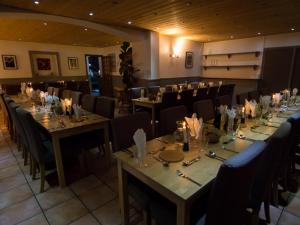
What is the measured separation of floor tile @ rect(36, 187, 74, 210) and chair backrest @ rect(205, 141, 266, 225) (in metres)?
1.63

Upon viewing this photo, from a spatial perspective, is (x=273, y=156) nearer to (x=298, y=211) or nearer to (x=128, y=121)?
(x=298, y=211)

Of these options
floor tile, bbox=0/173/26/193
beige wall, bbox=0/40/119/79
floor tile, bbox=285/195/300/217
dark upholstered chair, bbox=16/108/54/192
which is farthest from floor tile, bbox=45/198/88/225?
beige wall, bbox=0/40/119/79

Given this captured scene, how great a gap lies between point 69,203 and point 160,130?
1.22 meters

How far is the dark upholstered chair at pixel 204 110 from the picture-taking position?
2439 mm

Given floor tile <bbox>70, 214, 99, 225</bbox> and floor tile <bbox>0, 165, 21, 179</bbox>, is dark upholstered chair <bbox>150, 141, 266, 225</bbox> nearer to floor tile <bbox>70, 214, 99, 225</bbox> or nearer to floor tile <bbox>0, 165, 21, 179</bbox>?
floor tile <bbox>70, 214, 99, 225</bbox>

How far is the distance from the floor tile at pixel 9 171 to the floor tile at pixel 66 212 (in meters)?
1.08

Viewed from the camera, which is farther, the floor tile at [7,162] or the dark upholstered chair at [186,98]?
the dark upholstered chair at [186,98]

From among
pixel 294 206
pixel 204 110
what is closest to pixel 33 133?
pixel 204 110

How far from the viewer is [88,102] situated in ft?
10.8

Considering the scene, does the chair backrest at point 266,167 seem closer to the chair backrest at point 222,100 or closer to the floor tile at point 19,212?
the chair backrest at point 222,100

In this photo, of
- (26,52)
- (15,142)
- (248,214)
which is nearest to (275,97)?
(248,214)

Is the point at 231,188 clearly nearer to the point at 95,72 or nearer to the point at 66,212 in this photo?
the point at 66,212

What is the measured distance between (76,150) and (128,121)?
0.95m

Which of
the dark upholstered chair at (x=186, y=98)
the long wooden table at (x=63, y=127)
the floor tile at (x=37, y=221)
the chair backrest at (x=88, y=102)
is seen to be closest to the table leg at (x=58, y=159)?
the long wooden table at (x=63, y=127)
